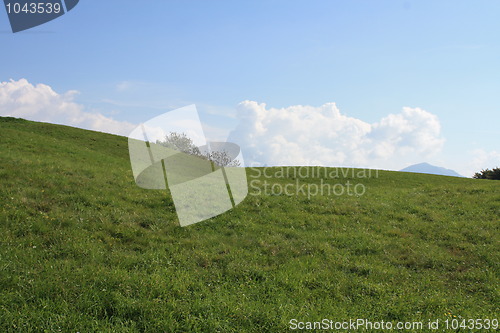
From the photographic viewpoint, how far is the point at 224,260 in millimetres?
10625

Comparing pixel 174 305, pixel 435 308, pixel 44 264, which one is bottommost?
pixel 435 308

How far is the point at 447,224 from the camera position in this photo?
1586 centimetres

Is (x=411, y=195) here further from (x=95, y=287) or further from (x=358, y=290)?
(x=95, y=287)

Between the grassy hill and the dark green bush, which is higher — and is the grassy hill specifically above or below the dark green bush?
below

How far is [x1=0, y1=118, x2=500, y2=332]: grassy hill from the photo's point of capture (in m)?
7.47

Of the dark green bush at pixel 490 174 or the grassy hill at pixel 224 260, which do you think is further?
the dark green bush at pixel 490 174

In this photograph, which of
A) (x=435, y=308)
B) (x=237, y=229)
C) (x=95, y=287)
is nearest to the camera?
(x=95, y=287)

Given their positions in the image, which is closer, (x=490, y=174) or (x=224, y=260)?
(x=224, y=260)

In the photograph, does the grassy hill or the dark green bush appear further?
the dark green bush

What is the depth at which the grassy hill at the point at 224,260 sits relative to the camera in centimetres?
747

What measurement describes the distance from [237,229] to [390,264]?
583 centimetres

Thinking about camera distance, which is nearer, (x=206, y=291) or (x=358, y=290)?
(x=206, y=291)

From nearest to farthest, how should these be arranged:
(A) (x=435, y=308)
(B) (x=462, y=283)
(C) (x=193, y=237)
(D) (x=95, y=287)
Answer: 1. (D) (x=95, y=287)
2. (A) (x=435, y=308)
3. (B) (x=462, y=283)
4. (C) (x=193, y=237)

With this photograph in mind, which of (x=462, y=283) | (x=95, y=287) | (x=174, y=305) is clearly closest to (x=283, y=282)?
(x=174, y=305)
